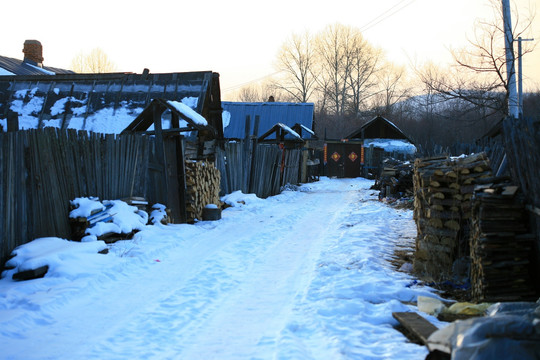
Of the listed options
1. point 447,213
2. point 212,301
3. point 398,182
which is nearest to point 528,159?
point 447,213

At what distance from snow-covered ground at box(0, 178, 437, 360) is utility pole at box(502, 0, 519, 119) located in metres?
5.06

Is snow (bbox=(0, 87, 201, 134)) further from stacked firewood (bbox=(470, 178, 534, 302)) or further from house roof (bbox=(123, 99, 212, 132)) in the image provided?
stacked firewood (bbox=(470, 178, 534, 302))

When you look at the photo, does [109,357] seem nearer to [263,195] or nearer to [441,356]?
[441,356]

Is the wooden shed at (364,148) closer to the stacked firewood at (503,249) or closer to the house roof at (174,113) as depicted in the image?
the house roof at (174,113)

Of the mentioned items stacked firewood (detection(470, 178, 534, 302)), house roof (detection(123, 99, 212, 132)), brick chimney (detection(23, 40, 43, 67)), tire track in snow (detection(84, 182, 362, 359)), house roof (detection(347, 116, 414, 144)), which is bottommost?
tire track in snow (detection(84, 182, 362, 359))

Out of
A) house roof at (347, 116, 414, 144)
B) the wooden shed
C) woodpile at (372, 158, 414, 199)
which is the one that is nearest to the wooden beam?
woodpile at (372, 158, 414, 199)

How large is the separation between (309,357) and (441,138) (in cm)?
4970

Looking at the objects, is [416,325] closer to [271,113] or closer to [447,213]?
[447,213]

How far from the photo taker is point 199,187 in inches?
473

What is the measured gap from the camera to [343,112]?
65.9m

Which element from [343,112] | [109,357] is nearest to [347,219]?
[109,357]

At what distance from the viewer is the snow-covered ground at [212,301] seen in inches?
160

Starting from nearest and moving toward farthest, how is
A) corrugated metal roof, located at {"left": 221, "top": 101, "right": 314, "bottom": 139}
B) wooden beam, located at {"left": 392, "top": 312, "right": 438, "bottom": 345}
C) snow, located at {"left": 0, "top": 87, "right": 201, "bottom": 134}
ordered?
wooden beam, located at {"left": 392, "top": 312, "right": 438, "bottom": 345}
snow, located at {"left": 0, "top": 87, "right": 201, "bottom": 134}
corrugated metal roof, located at {"left": 221, "top": 101, "right": 314, "bottom": 139}

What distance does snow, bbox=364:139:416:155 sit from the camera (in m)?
37.2
